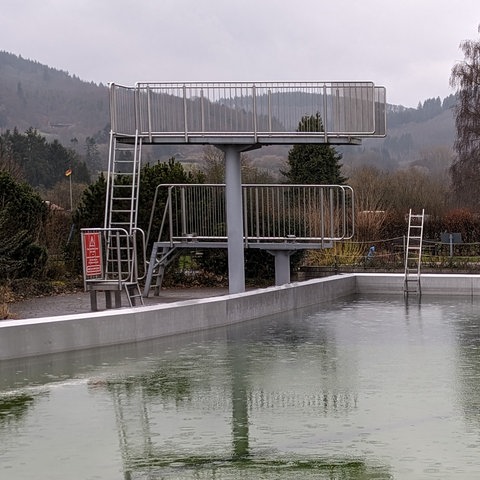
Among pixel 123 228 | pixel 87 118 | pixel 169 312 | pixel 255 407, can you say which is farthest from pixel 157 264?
pixel 87 118

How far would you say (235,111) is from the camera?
19.4 meters

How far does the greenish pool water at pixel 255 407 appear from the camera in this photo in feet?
29.2

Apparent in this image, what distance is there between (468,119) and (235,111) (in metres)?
39.6

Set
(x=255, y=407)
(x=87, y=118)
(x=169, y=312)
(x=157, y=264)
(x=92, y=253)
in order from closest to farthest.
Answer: (x=255, y=407)
(x=169, y=312)
(x=92, y=253)
(x=157, y=264)
(x=87, y=118)

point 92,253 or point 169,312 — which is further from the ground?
point 92,253

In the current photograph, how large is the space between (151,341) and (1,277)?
17.2ft

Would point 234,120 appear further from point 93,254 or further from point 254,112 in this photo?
point 93,254

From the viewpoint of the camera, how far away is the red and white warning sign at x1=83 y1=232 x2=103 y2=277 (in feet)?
57.4

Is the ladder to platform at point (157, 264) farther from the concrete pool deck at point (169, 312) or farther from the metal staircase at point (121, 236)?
the metal staircase at point (121, 236)

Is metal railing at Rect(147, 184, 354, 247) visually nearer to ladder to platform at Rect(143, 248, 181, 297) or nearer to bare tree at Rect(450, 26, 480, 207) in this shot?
ladder to platform at Rect(143, 248, 181, 297)

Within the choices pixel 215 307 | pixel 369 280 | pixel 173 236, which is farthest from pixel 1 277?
pixel 369 280

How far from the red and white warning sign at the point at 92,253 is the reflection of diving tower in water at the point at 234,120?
1.26 meters

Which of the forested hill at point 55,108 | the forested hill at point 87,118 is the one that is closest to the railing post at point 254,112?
the forested hill at point 87,118

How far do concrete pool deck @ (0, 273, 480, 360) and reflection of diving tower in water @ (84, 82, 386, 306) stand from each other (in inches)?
46.8
